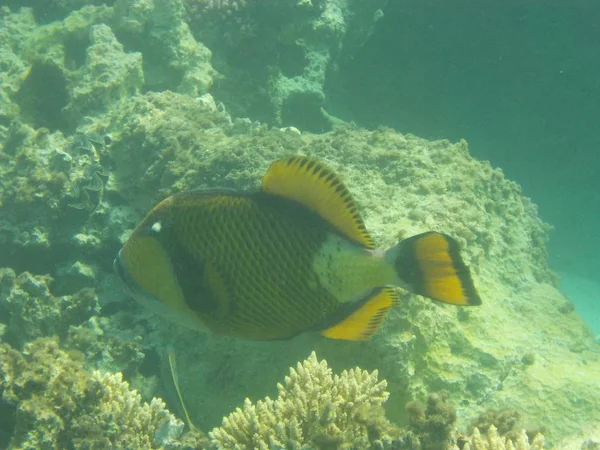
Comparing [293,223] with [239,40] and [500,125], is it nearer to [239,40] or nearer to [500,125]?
[239,40]

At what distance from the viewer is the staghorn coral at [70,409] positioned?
2.98 m

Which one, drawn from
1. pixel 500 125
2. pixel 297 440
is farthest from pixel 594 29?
pixel 297 440

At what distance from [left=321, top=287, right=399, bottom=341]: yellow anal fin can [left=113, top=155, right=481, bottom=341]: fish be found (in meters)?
0.02

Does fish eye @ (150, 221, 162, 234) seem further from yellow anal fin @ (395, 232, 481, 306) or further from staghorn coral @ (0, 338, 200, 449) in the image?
staghorn coral @ (0, 338, 200, 449)

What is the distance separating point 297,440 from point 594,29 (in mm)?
13520

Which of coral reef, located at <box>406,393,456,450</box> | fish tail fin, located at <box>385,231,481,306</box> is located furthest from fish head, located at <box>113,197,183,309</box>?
coral reef, located at <box>406,393,456,450</box>

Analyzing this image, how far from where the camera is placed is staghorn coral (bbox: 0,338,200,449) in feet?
9.78

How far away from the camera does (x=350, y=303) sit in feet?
4.60

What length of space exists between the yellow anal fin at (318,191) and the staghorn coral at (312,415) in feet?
5.79

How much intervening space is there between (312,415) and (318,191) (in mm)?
2062

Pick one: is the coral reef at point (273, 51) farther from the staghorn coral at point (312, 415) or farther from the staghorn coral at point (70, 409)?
the staghorn coral at point (312, 415)

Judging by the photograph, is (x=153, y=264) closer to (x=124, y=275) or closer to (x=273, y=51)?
(x=124, y=275)

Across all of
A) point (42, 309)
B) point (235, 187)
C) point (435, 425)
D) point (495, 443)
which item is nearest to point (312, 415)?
point (435, 425)

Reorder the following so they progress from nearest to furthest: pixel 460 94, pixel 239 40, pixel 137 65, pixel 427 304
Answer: pixel 427 304 < pixel 137 65 < pixel 239 40 < pixel 460 94
